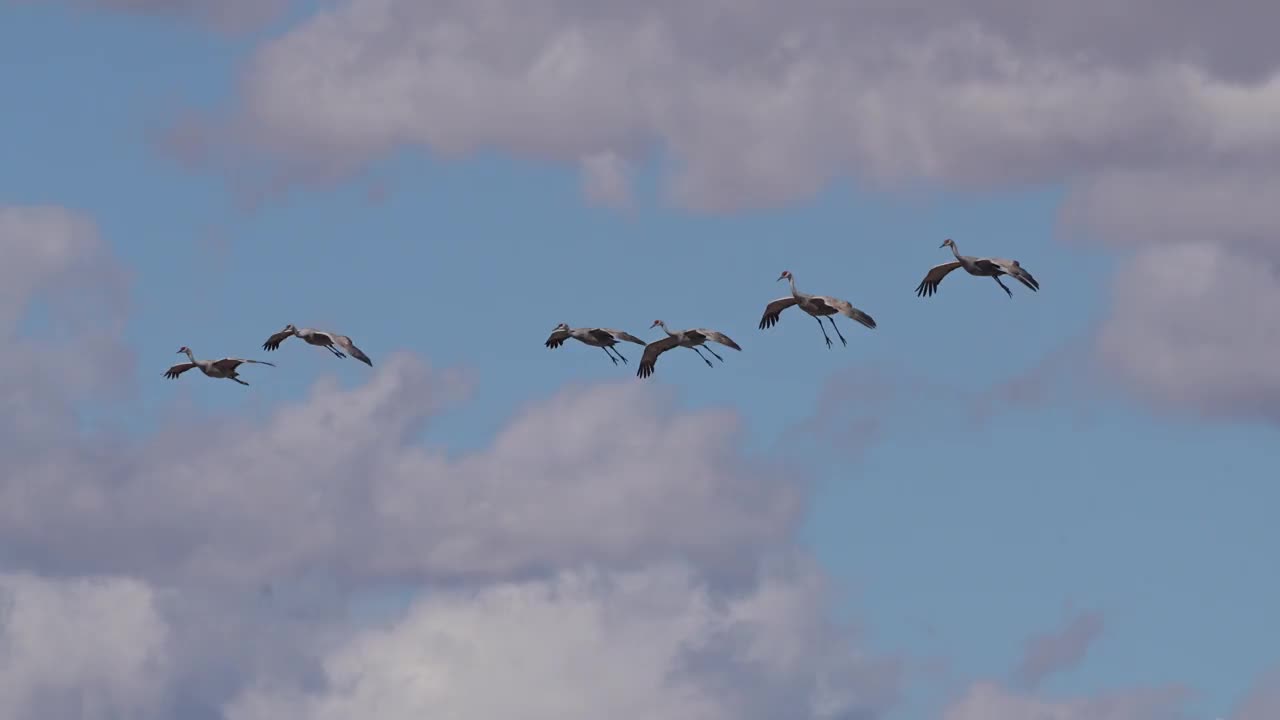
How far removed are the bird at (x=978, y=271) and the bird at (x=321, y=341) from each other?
3524 cm

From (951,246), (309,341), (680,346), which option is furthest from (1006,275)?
(309,341)

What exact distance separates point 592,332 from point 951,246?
2384cm

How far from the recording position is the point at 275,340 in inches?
7736

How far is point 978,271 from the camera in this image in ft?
607

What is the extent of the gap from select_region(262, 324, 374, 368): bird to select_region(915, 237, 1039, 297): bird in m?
35.2

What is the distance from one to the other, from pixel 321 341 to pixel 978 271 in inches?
1566

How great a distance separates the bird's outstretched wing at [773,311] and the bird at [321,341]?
26.9m

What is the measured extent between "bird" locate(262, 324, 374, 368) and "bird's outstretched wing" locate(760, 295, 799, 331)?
26894 millimetres

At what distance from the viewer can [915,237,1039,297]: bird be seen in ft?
576

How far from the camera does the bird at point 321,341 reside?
183 metres

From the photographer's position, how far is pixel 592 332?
7840 inches

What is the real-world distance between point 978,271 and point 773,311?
1638 cm

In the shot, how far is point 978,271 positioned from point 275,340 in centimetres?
4448

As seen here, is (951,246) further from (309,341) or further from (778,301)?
(309,341)
